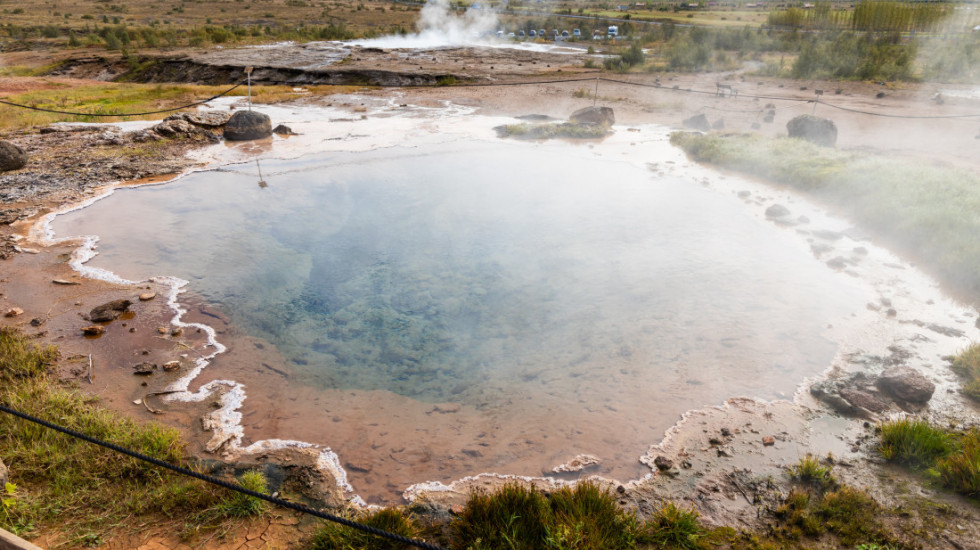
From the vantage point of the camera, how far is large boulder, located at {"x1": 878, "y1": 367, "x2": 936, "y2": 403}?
511 cm

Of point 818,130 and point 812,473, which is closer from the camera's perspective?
point 812,473

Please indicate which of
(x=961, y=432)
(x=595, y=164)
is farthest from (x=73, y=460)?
(x=595, y=164)

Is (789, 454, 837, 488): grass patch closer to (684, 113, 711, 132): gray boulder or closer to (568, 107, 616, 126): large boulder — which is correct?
(568, 107, 616, 126): large boulder

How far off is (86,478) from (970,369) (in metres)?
8.14

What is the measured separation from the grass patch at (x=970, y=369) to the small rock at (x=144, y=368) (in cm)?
829

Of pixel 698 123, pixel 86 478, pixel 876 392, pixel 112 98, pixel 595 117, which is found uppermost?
pixel 112 98

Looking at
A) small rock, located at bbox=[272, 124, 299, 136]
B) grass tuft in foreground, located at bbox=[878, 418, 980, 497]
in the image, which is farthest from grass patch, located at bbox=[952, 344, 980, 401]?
small rock, located at bbox=[272, 124, 299, 136]

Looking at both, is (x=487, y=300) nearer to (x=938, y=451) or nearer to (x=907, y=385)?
(x=907, y=385)

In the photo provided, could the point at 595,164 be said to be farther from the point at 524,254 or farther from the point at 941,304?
the point at 941,304

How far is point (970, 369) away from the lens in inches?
217

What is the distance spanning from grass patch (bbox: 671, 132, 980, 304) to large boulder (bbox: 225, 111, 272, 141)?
1200cm

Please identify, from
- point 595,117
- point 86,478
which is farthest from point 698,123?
point 86,478

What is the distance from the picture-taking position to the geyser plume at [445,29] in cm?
3856

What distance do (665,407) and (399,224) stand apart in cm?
589
